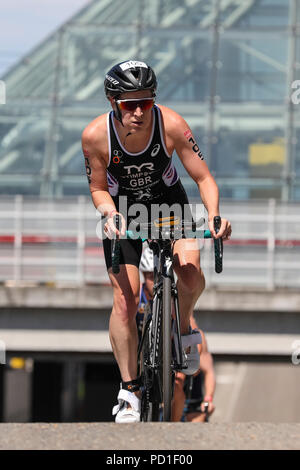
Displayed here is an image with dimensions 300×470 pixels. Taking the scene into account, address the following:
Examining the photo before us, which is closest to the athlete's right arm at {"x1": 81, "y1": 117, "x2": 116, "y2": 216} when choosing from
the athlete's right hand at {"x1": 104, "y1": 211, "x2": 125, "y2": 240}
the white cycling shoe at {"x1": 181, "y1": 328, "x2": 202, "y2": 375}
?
the athlete's right hand at {"x1": 104, "y1": 211, "x2": 125, "y2": 240}

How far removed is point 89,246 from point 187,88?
A: 872 cm

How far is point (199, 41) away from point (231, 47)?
3.12 ft

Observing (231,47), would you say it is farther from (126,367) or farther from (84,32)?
(126,367)

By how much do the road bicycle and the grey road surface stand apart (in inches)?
20.2

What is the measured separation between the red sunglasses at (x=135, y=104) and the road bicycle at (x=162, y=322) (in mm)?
709

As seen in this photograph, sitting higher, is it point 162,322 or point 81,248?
point 81,248

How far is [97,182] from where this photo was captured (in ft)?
19.1

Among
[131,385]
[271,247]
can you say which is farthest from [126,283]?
[271,247]

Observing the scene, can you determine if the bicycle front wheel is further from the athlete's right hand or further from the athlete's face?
the athlete's face

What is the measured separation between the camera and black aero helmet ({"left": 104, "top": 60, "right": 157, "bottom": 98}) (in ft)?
18.2

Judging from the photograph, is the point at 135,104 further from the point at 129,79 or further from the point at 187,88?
the point at 187,88

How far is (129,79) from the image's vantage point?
555cm

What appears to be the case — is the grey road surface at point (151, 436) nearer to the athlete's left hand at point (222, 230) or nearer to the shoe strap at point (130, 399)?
the shoe strap at point (130, 399)

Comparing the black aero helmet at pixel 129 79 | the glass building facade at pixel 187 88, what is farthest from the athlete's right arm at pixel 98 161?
the glass building facade at pixel 187 88
